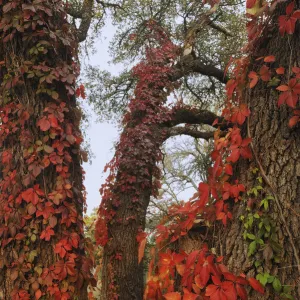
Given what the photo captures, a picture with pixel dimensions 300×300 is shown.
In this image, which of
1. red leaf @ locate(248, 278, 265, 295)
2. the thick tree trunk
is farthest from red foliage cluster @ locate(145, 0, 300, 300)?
the thick tree trunk

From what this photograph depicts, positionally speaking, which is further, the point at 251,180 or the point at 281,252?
the point at 251,180

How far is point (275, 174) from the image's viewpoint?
236 cm

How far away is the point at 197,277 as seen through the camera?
227 cm

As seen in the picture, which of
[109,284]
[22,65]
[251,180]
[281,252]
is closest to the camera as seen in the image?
[281,252]

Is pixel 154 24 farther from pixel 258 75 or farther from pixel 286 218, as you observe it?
pixel 286 218

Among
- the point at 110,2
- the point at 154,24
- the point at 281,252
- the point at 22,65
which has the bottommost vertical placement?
the point at 281,252

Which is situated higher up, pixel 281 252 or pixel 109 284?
pixel 281 252

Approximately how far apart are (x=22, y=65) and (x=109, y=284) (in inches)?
170

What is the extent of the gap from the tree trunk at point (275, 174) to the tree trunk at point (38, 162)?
1.53m

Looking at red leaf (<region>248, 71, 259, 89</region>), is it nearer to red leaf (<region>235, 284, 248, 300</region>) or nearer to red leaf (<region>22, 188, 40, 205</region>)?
red leaf (<region>235, 284, 248, 300</region>)

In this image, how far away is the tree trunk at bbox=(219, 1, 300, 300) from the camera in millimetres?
2252

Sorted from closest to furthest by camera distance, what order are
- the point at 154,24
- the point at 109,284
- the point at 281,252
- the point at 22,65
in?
1. the point at 281,252
2. the point at 22,65
3. the point at 109,284
4. the point at 154,24

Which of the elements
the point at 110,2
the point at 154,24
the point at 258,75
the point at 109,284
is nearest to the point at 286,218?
the point at 258,75

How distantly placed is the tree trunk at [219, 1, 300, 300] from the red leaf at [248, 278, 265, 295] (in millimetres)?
94
